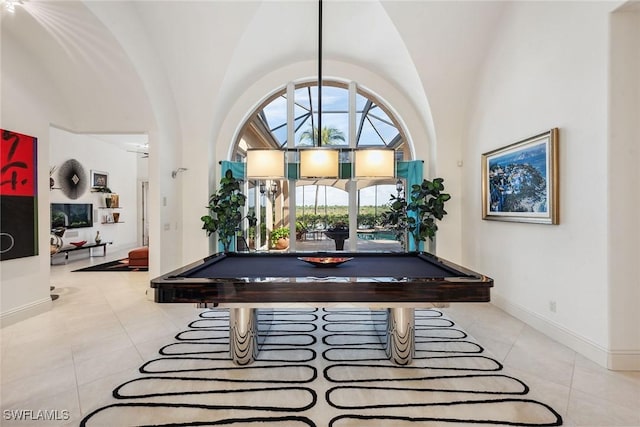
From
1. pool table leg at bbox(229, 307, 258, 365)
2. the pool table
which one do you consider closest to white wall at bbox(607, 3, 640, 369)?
the pool table

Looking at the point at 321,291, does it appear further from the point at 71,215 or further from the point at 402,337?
the point at 71,215

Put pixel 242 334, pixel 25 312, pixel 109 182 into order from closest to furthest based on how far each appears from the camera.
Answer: pixel 242 334, pixel 25 312, pixel 109 182

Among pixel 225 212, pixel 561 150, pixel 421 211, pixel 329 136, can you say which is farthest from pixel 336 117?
pixel 561 150

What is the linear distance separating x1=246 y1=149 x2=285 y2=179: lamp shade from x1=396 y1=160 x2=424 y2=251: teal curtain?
3225 mm

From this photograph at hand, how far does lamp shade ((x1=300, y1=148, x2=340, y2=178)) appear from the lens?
3059 mm

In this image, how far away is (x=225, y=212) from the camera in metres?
5.22

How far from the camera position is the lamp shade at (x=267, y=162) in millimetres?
3037

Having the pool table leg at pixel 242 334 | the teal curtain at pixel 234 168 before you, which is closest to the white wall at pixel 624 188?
the pool table leg at pixel 242 334

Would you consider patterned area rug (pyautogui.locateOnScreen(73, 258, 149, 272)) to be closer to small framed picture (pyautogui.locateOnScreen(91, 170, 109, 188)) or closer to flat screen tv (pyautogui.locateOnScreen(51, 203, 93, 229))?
flat screen tv (pyautogui.locateOnScreen(51, 203, 93, 229))

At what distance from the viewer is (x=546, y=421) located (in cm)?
194

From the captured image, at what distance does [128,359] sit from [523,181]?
4.40 meters

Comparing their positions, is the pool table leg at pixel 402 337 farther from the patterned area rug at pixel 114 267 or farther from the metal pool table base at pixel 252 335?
the patterned area rug at pixel 114 267

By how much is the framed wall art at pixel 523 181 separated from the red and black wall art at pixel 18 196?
573 centimetres

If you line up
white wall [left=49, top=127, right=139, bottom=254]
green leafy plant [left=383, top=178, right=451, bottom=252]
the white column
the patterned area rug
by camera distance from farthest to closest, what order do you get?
1. white wall [left=49, top=127, right=139, bottom=254]
2. the patterned area rug
3. the white column
4. green leafy plant [left=383, top=178, right=451, bottom=252]
